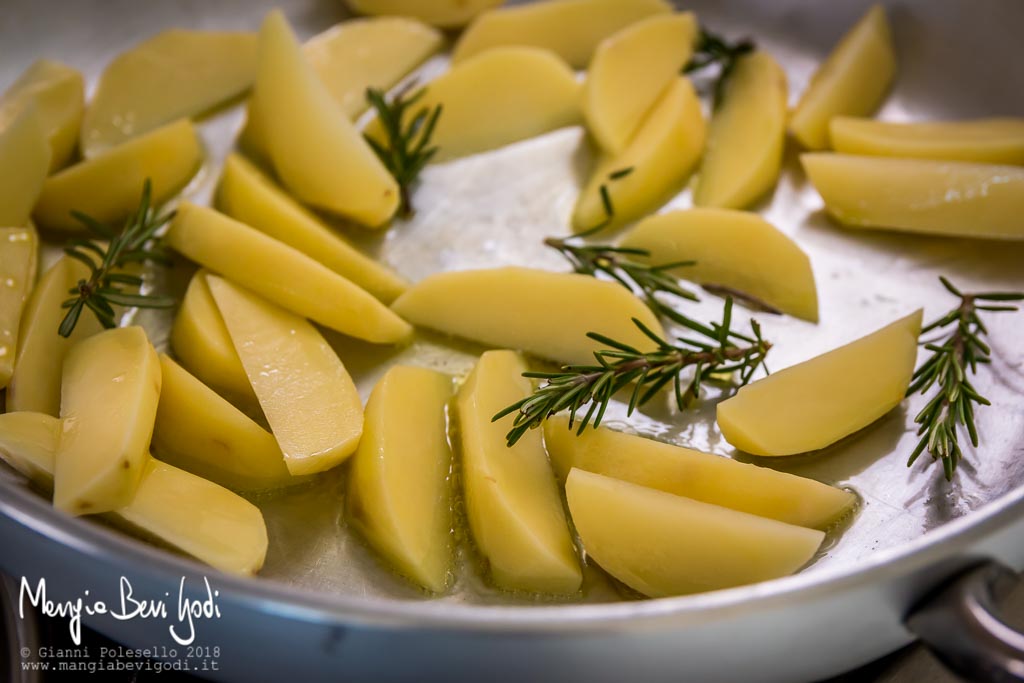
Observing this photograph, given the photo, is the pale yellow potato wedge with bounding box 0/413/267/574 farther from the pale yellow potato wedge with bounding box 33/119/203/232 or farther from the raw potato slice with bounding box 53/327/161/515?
the pale yellow potato wedge with bounding box 33/119/203/232

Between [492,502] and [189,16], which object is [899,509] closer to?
[492,502]

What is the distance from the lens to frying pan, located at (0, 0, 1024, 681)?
79 cm

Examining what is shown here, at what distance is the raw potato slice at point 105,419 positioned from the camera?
99 centimetres

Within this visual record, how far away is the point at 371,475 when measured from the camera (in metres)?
1.07

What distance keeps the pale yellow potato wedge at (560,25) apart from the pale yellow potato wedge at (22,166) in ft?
2.51

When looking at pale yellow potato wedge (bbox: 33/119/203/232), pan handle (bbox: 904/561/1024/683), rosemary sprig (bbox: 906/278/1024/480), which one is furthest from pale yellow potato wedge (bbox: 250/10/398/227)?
pan handle (bbox: 904/561/1024/683)

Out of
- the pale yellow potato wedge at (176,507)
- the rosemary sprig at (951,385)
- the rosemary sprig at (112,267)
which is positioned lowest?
the rosemary sprig at (951,385)

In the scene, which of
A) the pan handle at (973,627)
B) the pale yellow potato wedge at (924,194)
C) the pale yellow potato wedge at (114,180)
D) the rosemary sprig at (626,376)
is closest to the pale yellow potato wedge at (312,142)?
the pale yellow potato wedge at (114,180)

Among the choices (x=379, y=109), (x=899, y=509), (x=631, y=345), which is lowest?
(x=899, y=509)

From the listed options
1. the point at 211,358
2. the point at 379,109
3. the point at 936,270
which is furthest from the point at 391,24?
the point at 936,270

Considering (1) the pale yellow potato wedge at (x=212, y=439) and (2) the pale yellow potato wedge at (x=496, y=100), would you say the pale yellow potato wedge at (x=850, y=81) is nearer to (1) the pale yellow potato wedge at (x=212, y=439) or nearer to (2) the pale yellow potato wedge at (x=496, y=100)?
(2) the pale yellow potato wedge at (x=496, y=100)

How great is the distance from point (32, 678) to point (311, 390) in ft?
1.43

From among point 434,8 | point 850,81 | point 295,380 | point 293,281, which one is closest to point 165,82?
point 434,8

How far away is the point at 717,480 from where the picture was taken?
1067 mm
